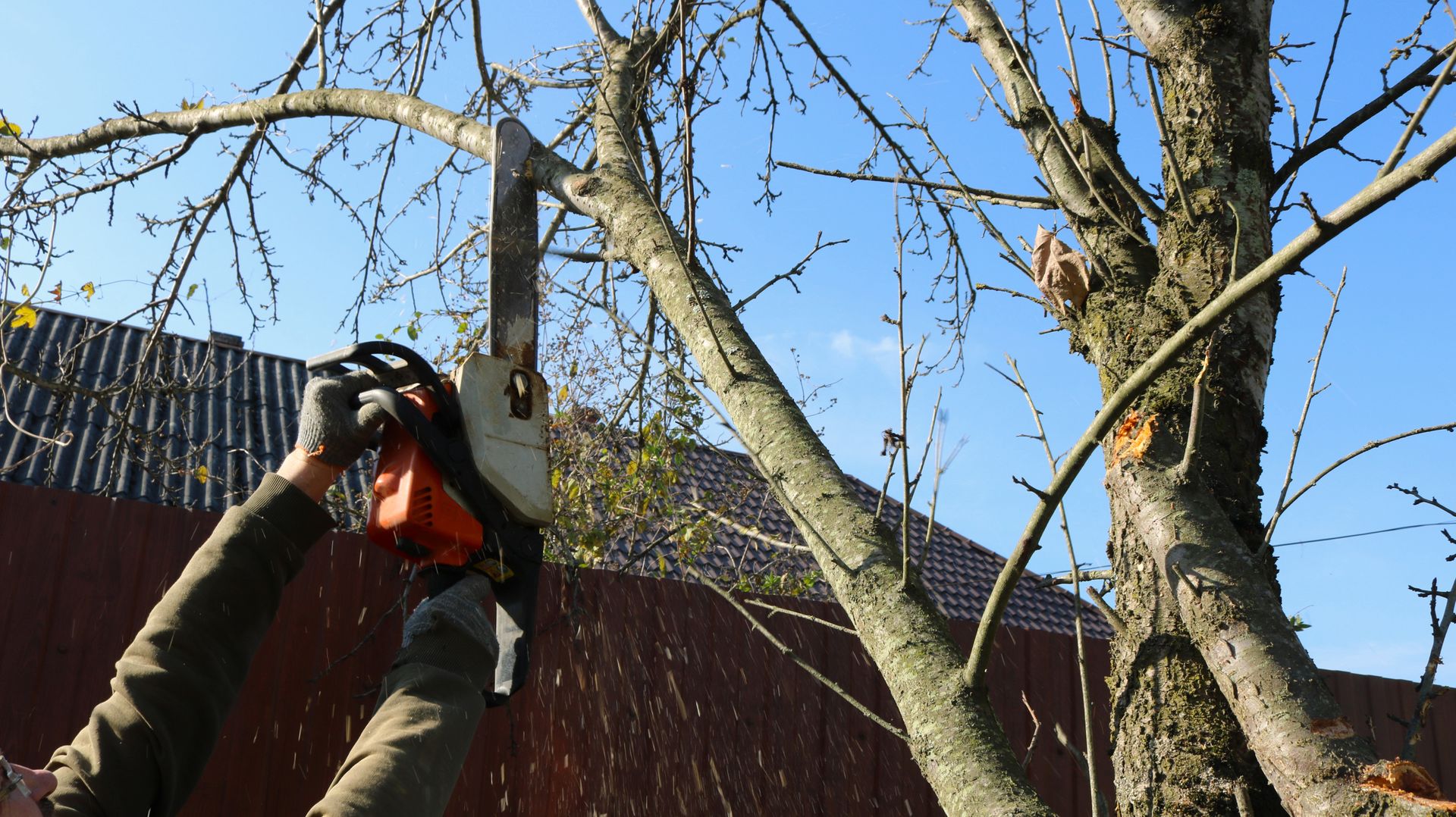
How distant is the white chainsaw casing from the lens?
2154mm

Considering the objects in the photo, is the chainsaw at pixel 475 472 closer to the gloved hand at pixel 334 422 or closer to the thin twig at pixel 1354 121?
the gloved hand at pixel 334 422

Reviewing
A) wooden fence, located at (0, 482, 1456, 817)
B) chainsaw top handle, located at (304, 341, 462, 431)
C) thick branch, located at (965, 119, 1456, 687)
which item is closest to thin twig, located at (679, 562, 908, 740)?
thick branch, located at (965, 119, 1456, 687)

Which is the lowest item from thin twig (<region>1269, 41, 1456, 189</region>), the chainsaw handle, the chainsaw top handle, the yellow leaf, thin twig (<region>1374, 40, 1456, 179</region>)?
the chainsaw handle

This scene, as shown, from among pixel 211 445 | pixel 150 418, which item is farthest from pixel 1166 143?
pixel 150 418

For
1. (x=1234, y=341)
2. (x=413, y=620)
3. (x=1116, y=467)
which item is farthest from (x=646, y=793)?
(x=1234, y=341)

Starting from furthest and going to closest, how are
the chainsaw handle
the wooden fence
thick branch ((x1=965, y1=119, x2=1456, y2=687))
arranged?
the wooden fence → the chainsaw handle → thick branch ((x1=965, y1=119, x2=1456, y2=687))

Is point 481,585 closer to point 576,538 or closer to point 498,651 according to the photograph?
point 498,651

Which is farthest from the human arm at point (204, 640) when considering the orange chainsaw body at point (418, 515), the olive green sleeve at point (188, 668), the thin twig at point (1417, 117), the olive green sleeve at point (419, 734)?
the thin twig at point (1417, 117)

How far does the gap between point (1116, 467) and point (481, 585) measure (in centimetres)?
124

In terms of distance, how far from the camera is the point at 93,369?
8273 millimetres

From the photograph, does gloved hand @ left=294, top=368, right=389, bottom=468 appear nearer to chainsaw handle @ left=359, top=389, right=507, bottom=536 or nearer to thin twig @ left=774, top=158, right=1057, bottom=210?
chainsaw handle @ left=359, top=389, right=507, bottom=536

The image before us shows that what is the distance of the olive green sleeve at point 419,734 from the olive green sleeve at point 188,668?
0.31 m

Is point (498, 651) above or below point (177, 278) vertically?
below

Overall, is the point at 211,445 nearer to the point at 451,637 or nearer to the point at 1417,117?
the point at 451,637
